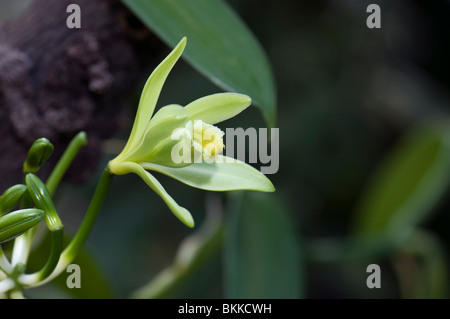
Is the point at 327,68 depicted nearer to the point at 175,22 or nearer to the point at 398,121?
the point at 398,121

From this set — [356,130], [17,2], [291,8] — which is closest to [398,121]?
[356,130]

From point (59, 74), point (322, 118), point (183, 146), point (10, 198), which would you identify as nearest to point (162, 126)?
point (183, 146)

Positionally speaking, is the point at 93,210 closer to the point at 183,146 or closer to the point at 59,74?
the point at 183,146

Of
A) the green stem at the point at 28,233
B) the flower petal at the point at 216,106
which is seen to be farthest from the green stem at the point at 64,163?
the flower petal at the point at 216,106

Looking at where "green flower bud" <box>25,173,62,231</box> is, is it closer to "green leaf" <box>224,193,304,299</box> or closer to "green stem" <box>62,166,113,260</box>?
"green stem" <box>62,166,113,260</box>

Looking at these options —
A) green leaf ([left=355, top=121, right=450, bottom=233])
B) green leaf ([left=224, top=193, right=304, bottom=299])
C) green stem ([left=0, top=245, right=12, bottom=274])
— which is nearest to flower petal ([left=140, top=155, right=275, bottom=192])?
green stem ([left=0, top=245, right=12, bottom=274])
